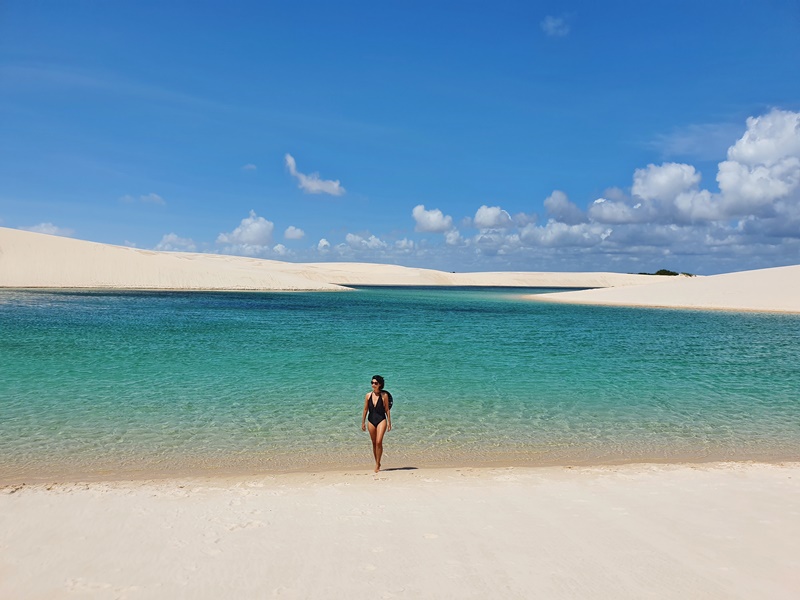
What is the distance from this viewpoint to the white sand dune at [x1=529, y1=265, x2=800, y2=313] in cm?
5728

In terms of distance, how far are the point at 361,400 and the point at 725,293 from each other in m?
62.1

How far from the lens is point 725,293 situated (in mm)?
62750

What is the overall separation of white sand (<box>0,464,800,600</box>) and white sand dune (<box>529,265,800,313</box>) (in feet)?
186

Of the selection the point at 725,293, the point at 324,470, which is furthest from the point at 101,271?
the point at 324,470

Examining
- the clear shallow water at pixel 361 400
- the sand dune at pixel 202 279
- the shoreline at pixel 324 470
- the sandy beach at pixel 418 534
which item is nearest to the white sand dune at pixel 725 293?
the sand dune at pixel 202 279

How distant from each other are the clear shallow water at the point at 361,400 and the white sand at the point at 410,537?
1.51 metres

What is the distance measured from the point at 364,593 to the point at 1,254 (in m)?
95.7

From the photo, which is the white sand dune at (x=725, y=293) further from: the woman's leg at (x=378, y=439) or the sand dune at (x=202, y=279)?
the woman's leg at (x=378, y=439)

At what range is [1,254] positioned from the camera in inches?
3157

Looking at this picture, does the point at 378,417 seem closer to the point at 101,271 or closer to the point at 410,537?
the point at 410,537

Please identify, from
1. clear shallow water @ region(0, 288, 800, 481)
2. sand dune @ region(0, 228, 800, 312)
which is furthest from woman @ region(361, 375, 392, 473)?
sand dune @ region(0, 228, 800, 312)

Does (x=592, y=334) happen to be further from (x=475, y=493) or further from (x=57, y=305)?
(x=57, y=305)

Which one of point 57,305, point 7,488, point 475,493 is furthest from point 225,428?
point 57,305

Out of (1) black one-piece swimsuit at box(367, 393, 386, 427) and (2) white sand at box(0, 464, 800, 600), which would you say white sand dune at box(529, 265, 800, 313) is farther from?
(1) black one-piece swimsuit at box(367, 393, 386, 427)
